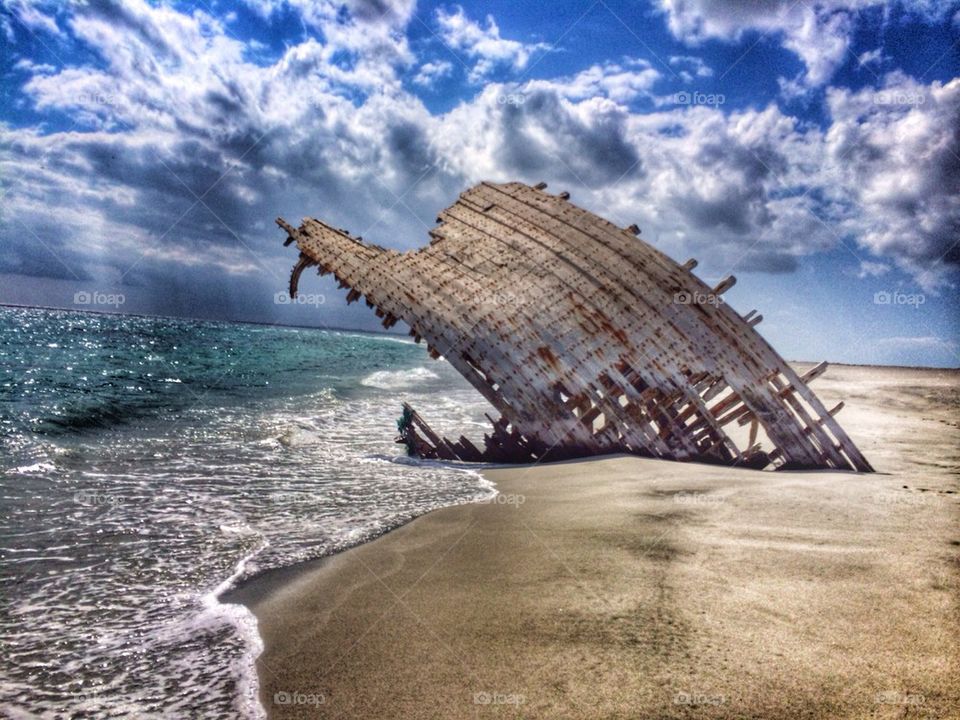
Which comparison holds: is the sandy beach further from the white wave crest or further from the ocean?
the white wave crest

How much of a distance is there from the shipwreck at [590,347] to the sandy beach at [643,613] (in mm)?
2330

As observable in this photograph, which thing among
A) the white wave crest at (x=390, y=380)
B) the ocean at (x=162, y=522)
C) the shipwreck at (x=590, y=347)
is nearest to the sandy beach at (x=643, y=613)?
the ocean at (x=162, y=522)

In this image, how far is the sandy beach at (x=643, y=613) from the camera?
6.70 feet

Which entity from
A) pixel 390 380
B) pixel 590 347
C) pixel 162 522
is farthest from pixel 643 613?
pixel 390 380

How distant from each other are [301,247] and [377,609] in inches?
391

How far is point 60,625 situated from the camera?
10.4 ft

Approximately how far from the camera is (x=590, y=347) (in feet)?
26.2

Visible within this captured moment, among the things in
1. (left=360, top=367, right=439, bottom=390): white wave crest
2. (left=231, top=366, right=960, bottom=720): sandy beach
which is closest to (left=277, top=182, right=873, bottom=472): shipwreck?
(left=231, top=366, right=960, bottom=720): sandy beach

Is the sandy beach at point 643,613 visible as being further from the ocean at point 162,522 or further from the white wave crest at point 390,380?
the white wave crest at point 390,380

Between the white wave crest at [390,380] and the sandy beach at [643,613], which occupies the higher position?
the white wave crest at [390,380]

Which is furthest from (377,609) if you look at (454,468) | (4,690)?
(454,468)

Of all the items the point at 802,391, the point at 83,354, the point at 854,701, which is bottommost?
the point at 854,701

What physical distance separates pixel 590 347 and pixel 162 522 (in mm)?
5908

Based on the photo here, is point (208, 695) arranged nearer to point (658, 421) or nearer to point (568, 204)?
point (658, 421)
